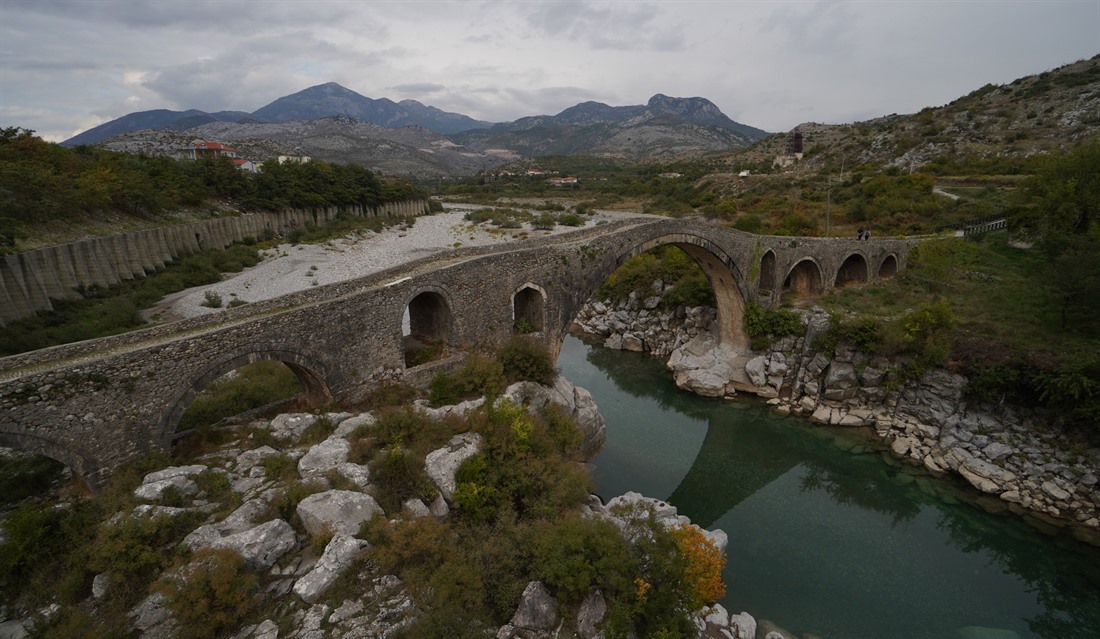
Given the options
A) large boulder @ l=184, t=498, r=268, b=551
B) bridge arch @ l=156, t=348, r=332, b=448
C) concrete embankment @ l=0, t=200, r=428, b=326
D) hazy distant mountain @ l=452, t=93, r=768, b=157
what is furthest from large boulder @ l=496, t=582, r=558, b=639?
hazy distant mountain @ l=452, t=93, r=768, b=157

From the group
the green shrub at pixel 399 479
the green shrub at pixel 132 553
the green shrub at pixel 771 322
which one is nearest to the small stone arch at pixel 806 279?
the green shrub at pixel 771 322

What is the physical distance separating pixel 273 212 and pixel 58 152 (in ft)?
36.0

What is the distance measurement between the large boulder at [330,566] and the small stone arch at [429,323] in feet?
20.9

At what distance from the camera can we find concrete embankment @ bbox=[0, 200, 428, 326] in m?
13.5

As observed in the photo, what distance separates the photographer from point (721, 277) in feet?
71.2

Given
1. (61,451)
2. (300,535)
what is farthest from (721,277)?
(61,451)

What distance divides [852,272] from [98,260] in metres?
33.9

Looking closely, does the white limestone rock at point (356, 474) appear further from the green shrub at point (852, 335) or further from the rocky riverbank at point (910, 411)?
the green shrub at point (852, 335)

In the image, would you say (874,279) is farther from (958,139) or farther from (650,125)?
(650,125)

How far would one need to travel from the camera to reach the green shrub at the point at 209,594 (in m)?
5.78

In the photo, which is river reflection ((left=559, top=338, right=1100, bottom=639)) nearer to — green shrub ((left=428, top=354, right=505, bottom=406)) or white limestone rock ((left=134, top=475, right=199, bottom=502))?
green shrub ((left=428, top=354, right=505, bottom=406))

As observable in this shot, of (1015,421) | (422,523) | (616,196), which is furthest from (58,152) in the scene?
(616,196)

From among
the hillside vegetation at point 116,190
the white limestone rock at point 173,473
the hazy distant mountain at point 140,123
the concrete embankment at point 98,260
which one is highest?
the hazy distant mountain at point 140,123

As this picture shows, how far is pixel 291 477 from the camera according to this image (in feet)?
26.0
